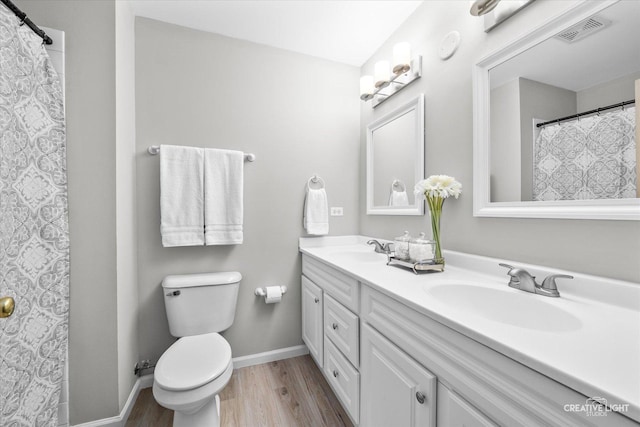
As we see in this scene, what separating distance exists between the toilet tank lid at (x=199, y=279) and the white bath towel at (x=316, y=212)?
2.01ft

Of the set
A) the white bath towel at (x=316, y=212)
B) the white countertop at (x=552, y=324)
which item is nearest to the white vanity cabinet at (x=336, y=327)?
the white countertop at (x=552, y=324)

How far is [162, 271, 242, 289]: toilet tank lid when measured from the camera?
1496 millimetres

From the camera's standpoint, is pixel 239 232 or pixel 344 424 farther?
pixel 239 232

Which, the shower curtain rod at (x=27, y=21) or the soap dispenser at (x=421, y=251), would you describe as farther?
the soap dispenser at (x=421, y=251)

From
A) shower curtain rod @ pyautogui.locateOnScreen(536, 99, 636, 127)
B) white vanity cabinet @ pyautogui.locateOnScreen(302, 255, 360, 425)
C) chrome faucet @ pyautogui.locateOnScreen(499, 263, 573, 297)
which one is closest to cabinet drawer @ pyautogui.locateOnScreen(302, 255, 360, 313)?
white vanity cabinet @ pyautogui.locateOnScreen(302, 255, 360, 425)

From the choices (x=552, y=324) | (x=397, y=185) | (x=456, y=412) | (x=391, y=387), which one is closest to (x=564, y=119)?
(x=552, y=324)

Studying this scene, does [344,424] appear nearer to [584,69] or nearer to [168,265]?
[168,265]

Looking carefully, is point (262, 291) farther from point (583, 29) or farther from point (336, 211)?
point (583, 29)

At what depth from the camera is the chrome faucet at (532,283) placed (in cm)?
81

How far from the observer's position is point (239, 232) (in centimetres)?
168

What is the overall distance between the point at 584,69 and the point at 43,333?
2.23 metres

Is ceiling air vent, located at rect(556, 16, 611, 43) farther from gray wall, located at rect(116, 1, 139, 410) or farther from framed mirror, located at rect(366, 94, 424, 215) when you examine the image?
gray wall, located at rect(116, 1, 139, 410)

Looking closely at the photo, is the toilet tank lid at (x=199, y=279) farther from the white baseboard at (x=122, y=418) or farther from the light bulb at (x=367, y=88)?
the light bulb at (x=367, y=88)

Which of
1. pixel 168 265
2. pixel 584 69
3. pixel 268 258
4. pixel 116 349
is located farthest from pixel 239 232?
pixel 584 69
